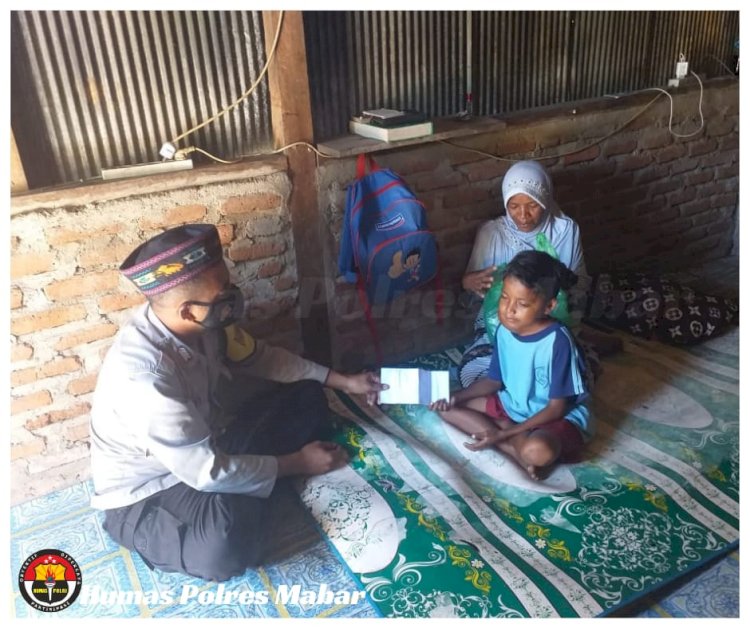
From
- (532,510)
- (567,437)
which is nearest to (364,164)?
(567,437)

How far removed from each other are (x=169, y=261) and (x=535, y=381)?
1.17 metres

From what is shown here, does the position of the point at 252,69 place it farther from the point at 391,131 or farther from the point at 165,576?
the point at 165,576

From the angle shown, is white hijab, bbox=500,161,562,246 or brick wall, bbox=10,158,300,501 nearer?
brick wall, bbox=10,158,300,501

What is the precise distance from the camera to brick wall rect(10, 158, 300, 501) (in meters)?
1.84

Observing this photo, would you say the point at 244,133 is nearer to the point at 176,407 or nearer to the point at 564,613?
the point at 176,407

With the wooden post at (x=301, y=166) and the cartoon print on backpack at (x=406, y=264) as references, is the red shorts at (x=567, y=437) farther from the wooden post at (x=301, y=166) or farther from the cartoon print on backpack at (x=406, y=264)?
the wooden post at (x=301, y=166)

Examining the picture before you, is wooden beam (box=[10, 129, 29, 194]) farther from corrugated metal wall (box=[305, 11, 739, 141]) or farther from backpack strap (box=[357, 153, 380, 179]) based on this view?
backpack strap (box=[357, 153, 380, 179])

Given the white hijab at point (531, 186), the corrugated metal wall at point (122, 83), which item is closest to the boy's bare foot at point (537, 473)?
the white hijab at point (531, 186)

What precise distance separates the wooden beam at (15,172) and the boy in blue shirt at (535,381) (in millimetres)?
1416

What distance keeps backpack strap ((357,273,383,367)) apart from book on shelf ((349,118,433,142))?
0.50 metres

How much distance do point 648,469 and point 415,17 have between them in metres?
1.70

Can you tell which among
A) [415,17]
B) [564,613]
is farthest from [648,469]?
[415,17]

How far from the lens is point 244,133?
210 centimetres

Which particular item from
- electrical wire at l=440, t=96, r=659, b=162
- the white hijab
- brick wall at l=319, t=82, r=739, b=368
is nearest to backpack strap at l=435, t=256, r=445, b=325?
brick wall at l=319, t=82, r=739, b=368
